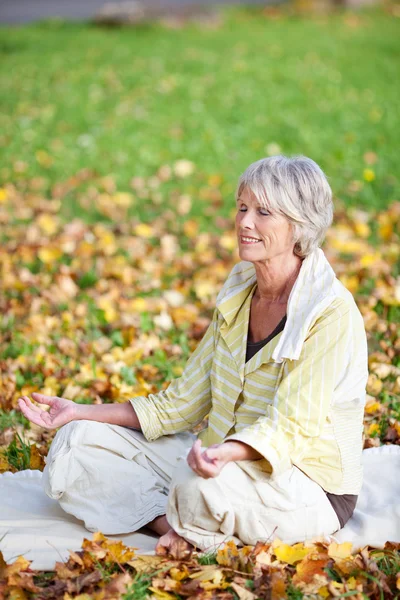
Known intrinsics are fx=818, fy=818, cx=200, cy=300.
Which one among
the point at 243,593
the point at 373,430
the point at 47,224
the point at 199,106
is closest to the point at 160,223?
the point at 47,224

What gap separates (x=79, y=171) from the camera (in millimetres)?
7285

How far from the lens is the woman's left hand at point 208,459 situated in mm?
2396

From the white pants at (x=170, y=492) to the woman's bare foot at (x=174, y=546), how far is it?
40mm

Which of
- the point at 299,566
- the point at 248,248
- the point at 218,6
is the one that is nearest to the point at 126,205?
the point at 248,248

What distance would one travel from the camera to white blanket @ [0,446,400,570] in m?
2.69

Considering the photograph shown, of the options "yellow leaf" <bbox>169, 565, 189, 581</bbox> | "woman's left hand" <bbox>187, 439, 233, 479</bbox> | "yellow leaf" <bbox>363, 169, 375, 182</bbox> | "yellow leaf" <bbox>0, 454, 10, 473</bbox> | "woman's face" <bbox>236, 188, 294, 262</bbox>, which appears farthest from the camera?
"yellow leaf" <bbox>363, 169, 375, 182</bbox>

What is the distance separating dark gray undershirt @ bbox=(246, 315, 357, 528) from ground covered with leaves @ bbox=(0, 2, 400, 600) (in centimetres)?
13

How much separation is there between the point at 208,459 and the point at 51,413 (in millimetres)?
830

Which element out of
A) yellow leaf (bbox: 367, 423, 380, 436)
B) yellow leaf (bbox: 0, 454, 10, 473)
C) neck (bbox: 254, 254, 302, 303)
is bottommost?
yellow leaf (bbox: 0, 454, 10, 473)

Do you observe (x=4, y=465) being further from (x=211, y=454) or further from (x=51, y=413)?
(x=211, y=454)

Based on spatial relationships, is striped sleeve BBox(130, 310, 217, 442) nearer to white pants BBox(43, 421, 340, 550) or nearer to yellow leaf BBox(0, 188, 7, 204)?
white pants BBox(43, 421, 340, 550)

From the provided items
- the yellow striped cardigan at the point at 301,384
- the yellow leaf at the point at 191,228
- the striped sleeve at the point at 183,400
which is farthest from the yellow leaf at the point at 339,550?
the yellow leaf at the point at 191,228

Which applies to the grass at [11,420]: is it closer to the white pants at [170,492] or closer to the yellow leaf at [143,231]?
the white pants at [170,492]

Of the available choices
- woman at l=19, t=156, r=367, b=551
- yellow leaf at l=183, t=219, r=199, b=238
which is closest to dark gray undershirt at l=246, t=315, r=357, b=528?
woman at l=19, t=156, r=367, b=551
